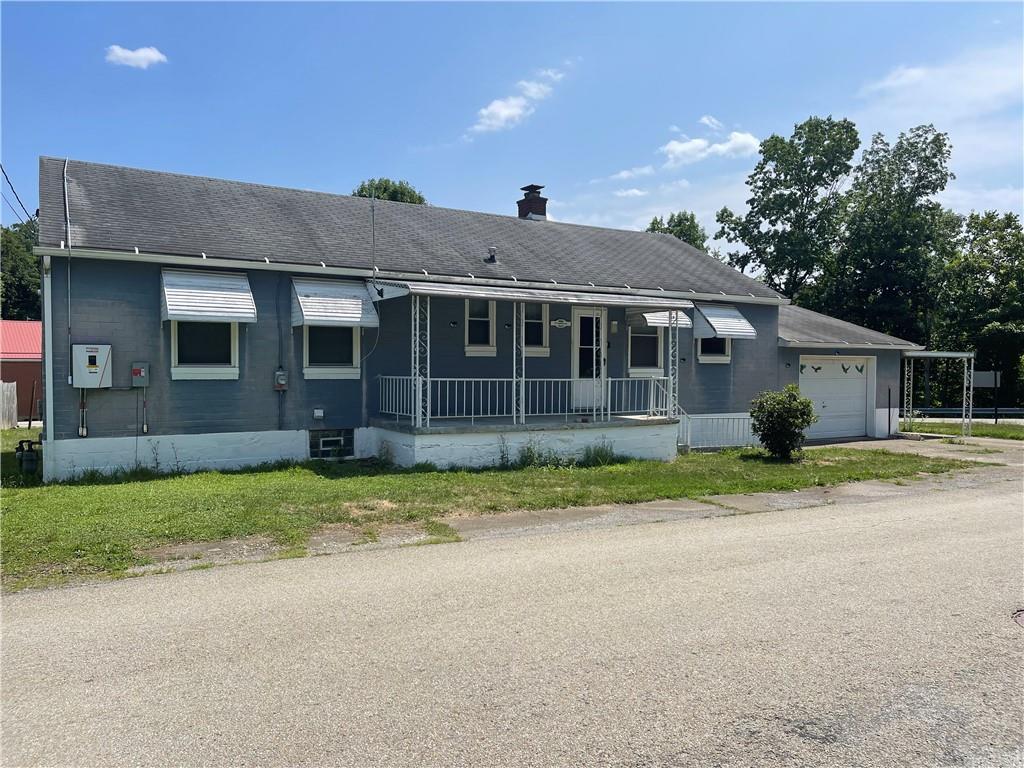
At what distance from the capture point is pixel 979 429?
873 inches

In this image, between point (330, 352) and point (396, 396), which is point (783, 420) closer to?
point (396, 396)

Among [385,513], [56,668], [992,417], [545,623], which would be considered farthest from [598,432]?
[992,417]

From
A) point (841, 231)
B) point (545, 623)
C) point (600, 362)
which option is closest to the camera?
point (545, 623)

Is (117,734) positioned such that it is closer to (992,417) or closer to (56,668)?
(56,668)

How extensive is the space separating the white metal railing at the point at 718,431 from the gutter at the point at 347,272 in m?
2.72

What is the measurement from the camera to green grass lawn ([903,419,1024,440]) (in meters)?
20.8

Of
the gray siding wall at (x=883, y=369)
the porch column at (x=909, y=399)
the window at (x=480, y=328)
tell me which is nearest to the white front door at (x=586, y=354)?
the window at (x=480, y=328)

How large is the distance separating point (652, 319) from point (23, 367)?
874 inches

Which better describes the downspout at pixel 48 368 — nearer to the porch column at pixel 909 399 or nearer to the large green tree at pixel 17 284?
the porch column at pixel 909 399

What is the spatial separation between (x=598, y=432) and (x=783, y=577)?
24.4ft

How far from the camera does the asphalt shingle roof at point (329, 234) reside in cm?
1183

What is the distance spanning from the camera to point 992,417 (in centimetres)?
2833

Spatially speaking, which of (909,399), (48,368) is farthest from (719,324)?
(48,368)

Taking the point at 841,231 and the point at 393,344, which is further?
the point at 841,231
